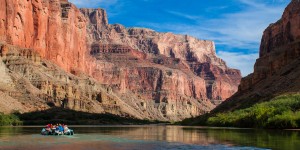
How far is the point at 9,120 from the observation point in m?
136

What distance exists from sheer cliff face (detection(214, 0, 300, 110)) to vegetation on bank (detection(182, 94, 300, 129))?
10870mm

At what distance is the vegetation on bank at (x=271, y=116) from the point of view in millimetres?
101312

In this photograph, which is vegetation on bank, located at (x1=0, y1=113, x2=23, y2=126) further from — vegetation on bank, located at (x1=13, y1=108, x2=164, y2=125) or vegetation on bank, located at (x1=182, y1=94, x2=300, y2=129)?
vegetation on bank, located at (x1=182, y1=94, x2=300, y2=129)

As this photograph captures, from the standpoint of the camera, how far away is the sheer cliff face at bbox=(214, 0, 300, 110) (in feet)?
473

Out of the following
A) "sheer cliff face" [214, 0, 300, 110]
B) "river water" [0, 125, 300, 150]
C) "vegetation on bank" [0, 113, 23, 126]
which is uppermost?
"sheer cliff face" [214, 0, 300, 110]

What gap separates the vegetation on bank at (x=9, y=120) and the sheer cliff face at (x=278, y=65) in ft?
202

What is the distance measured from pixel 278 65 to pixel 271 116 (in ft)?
185

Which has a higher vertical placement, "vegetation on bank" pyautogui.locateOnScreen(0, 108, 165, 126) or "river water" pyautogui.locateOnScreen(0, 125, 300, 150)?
"vegetation on bank" pyautogui.locateOnScreen(0, 108, 165, 126)

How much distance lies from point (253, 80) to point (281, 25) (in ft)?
88.9

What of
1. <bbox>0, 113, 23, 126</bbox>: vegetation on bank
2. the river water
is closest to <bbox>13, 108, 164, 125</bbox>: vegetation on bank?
<bbox>0, 113, 23, 126</bbox>: vegetation on bank

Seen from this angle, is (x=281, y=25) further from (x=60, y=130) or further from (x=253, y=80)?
(x=60, y=130)

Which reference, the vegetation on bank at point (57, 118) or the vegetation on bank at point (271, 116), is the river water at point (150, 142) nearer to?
the vegetation on bank at point (271, 116)

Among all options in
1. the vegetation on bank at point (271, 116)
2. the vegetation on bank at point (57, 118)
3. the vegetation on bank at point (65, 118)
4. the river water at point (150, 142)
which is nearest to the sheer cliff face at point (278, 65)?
the vegetation on bank at point (271, 116)

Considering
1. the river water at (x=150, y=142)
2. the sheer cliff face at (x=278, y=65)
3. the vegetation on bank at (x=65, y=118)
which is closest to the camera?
the river water at (x=150, y=142)
